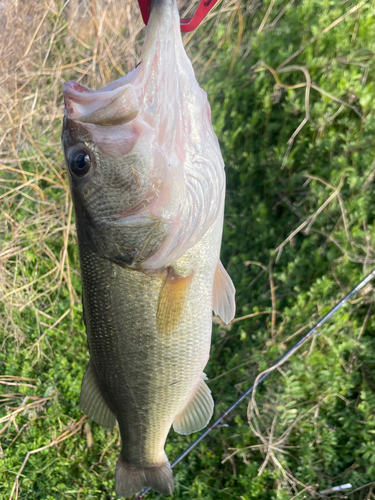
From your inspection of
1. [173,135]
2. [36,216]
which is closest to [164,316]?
[173,135]

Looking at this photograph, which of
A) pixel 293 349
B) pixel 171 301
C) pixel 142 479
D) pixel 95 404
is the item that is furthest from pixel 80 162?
pixel 293 349

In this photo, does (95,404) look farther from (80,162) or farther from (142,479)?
(80,162)

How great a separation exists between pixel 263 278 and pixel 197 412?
118 cm

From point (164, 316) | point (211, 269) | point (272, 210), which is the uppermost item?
point (211, 269)

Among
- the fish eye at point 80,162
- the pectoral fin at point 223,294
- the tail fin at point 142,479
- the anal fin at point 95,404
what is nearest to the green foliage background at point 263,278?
the tail fin at point 142,479

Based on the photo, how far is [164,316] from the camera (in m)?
1.05

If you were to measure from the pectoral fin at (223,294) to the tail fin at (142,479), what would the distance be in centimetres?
72

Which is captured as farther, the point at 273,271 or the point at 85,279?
the point at 273,271

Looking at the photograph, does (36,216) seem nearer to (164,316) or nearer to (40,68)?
(40,68)

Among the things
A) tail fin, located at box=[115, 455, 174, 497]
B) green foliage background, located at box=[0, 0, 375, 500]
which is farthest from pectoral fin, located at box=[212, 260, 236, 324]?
green foliage background, located at box=[0, 0, 375, 500]

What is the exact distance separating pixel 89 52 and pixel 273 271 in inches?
91.0

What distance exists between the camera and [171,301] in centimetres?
103

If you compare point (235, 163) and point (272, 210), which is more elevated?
point (235, 163)

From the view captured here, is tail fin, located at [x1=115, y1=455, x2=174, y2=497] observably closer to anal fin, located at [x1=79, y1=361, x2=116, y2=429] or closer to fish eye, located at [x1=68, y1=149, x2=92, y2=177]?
anal fin, located at [x1=79, y1=361, x2=116, y2=429]
